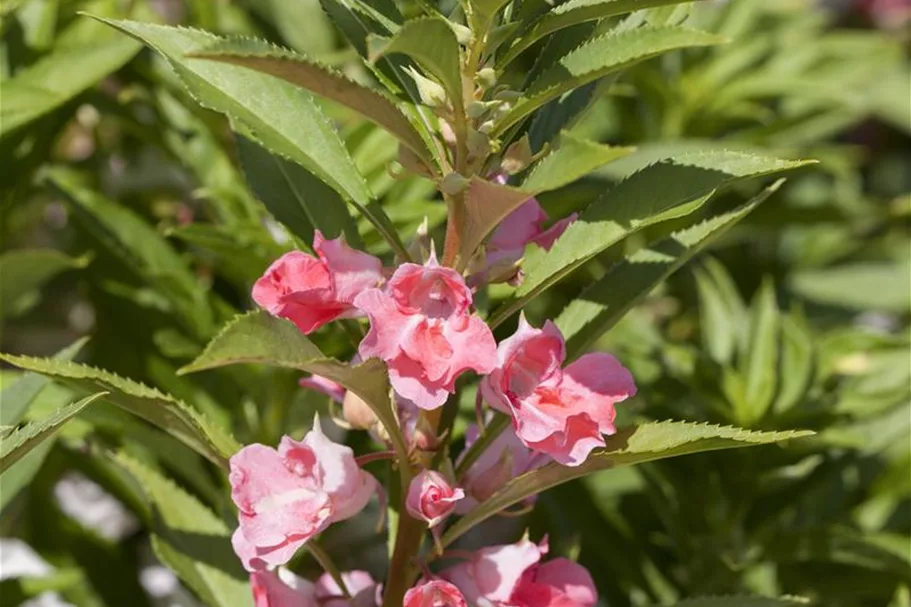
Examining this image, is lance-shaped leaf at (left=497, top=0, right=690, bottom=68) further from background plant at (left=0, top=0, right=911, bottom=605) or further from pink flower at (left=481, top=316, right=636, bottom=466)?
pink flower at (left=481, top=316, right=636, bottom=466)

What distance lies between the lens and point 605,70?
701mm

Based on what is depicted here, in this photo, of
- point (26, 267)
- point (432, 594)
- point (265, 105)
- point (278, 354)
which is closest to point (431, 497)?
point (432, 594)

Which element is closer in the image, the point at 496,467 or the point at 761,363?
the point at 496,467

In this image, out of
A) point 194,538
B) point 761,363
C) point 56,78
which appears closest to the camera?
point 194,538

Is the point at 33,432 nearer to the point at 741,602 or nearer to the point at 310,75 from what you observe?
the point at 310,75

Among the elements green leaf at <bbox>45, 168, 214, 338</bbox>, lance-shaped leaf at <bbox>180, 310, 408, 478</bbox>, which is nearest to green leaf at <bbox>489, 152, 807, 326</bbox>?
lance-shaped leaf at <bbox>180, 310, 408, 478</bbox>

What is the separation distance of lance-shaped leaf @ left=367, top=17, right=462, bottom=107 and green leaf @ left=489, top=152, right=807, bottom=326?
0.43ft

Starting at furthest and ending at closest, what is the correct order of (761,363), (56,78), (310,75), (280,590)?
(761,363), (56,78), (280,590), (310,75)

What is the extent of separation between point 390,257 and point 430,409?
0.33 m

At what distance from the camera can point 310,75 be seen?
0.65 meters

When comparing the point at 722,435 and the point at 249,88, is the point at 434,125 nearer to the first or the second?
the point at 249,88

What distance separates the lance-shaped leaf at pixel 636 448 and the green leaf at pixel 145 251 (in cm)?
48

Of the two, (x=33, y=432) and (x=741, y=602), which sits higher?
(x=33, y=432)

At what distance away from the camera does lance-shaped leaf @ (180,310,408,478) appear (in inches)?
25.6
